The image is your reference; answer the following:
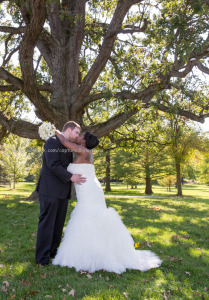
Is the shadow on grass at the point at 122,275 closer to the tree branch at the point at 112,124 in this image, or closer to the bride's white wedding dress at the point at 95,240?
the bride's white wedding dress at the point at 95,240

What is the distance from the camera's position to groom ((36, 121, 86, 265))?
485cm

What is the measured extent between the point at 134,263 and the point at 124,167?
26.7 m

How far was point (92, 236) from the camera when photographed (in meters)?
4.67

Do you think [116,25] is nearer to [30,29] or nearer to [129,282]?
[30,29]

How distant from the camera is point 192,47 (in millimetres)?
7371

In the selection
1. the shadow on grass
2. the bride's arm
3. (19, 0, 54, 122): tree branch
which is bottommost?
the shadow on grass

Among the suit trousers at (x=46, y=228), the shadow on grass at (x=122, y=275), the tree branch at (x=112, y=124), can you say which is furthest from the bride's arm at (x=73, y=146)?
the tree branch at (x=112, y=124)

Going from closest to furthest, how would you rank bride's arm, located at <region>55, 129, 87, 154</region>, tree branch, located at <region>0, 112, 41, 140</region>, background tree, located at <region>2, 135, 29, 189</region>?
bride's arm, located at <region>55, 129, 87, 154</region> → tree branch, located at <region>0, 112, 41, 140</region> → background tree, located at <region>2, 135, 29, 189</region>

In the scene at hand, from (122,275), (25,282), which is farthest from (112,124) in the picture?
(25,282)

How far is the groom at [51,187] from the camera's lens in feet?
15.9

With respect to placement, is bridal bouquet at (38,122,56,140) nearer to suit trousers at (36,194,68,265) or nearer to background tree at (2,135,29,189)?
suit trousers at (36,194,68,265)

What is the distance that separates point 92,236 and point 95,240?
9cm

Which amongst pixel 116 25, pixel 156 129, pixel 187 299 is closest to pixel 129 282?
pixel 187 299

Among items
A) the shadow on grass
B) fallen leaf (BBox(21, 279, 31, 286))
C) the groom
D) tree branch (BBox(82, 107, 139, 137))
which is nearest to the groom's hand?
the groom
